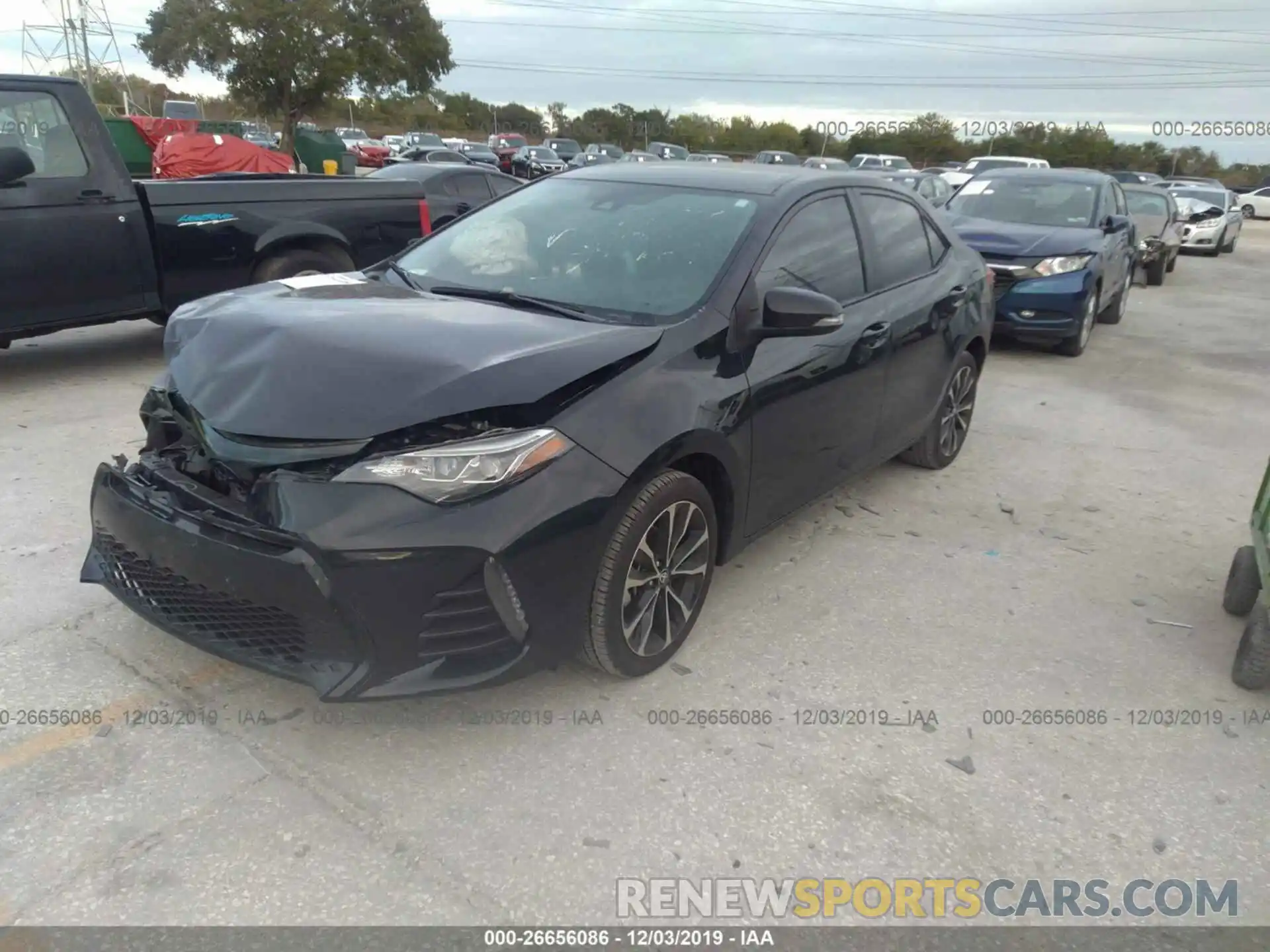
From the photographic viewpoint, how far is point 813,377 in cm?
379

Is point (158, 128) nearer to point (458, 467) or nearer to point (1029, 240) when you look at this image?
point (1029, 240)

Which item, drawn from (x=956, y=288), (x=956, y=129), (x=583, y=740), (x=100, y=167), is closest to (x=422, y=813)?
(x=583, y=740)

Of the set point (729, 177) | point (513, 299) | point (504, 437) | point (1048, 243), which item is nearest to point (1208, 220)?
point (1048, 243)

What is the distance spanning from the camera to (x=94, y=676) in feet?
10.3

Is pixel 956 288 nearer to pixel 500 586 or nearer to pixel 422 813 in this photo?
pixel 500 586

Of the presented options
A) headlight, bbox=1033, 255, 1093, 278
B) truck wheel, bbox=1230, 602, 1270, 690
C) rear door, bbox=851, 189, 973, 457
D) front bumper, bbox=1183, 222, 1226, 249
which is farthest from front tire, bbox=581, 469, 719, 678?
front bumper, bbox=1183, 222, 1226, 249

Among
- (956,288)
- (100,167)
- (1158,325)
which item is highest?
(100,167)

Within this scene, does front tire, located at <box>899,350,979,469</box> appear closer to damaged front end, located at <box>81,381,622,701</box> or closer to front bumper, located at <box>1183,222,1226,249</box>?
damaged front end, located at <box>81,381,622,701</box>

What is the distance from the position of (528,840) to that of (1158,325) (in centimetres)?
1193

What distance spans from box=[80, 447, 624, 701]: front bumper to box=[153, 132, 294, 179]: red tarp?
1476cm

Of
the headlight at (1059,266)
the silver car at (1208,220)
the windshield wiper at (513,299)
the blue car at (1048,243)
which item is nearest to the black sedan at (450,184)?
the blue car at (1048,243)

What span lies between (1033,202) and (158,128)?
58.7 feet

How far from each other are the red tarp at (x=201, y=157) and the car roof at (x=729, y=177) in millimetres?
13483

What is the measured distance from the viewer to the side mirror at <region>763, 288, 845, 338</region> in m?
3.33
